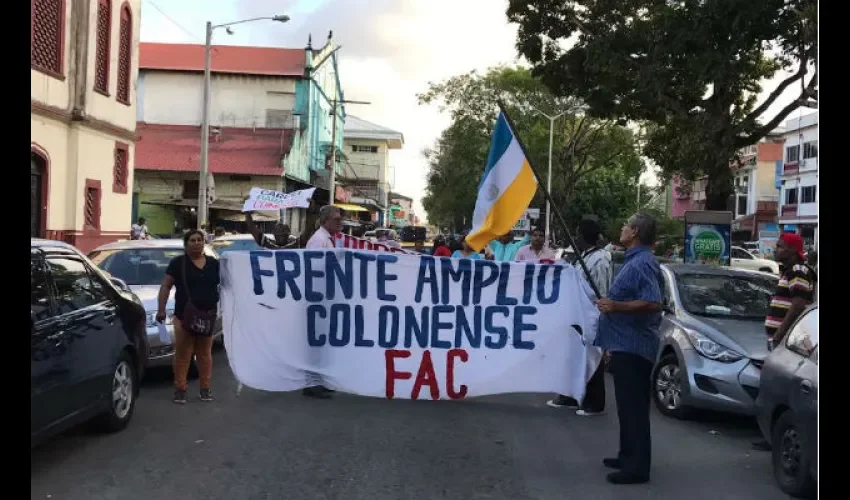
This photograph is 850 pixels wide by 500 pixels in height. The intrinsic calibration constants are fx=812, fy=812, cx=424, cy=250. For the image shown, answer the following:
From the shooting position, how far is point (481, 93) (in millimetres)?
47062

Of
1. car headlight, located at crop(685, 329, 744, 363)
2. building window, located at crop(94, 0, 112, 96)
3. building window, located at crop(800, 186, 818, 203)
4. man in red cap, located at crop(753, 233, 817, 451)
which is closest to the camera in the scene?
man in red cap, located at crop(753, 233, 817, 451)

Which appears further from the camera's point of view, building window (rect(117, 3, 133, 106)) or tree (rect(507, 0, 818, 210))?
building window (rect(117, 3, 133, 106))

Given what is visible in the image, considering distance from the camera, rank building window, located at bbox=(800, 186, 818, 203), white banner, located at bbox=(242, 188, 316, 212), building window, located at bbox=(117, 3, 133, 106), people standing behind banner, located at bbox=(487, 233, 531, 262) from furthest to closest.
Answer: building window, located at bbox=(800, 186, 818, 203) < building window, located at bbox=(117, 3, 133, 106) < white banner, located at bbox=(242, 188, 316, 212) < people standing behind banner, located at bbox=(487, 233, 531, 262)

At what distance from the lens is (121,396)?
21.8 feet

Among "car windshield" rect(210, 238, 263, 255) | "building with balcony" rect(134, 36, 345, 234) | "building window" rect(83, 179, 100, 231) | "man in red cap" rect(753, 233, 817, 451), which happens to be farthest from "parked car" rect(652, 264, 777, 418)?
"building with balcony" rect(134, 36, 345, 234)

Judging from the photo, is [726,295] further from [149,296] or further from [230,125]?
[230,125]

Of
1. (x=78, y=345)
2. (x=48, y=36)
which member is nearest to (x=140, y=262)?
(x=78, y=345)

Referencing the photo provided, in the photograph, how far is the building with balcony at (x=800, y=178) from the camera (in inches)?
2232

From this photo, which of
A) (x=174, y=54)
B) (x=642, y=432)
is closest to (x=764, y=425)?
(x=642, y=432)

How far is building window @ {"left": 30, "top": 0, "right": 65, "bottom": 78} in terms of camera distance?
18.6 m

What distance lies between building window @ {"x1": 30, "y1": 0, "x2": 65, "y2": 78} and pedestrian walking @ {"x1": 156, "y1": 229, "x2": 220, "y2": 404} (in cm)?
1335

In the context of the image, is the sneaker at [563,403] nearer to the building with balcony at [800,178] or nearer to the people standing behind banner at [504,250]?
the people standing behind banner at [504,250]

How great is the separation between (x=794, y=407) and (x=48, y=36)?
1902 cm

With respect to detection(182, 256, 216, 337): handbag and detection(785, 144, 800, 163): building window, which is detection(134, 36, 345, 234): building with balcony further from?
detection(785, 144, 800, 163): building window
